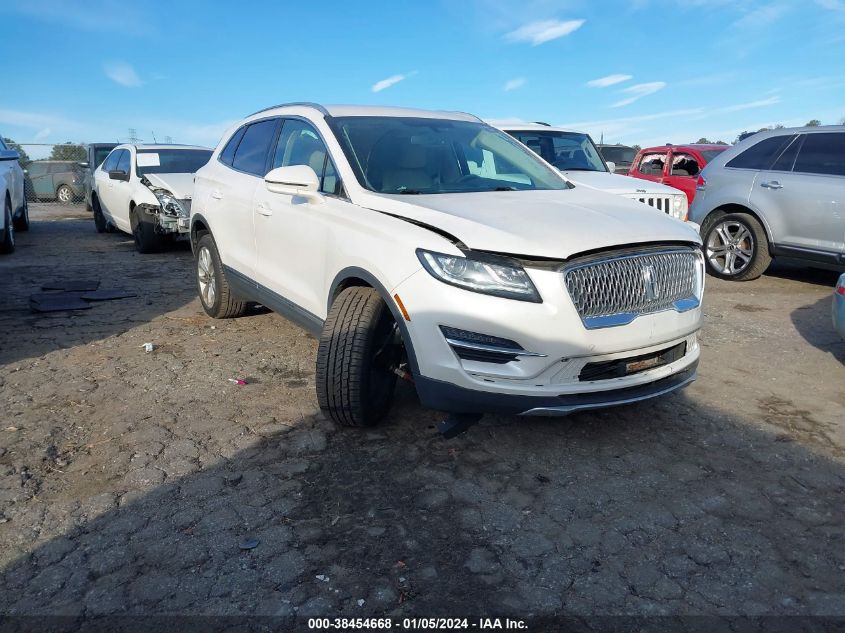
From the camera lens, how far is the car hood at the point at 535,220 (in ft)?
9.87

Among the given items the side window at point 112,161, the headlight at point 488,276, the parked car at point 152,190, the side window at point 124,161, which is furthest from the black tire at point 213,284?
the side window at point 112,161

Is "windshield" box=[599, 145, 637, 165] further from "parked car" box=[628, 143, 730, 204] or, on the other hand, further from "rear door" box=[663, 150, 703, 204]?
"rear door" box=[663, 150, 703, 204]

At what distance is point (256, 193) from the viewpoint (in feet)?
15.5

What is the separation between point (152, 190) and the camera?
973 centimetres

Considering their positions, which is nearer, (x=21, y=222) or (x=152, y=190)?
(x=152, y=190)

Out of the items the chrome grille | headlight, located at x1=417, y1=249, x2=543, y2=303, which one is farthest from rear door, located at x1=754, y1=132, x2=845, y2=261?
headlight, located at x1=417, y1=249, x2=543, y2=303

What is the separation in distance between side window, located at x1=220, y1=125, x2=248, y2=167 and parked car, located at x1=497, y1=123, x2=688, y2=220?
385cm

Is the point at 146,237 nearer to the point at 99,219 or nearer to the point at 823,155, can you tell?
the point at 99,219

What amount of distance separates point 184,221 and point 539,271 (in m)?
7.49

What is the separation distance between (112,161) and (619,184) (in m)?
8.73

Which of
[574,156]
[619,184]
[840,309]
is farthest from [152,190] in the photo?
[840,309]

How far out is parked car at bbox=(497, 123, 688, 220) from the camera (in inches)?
312

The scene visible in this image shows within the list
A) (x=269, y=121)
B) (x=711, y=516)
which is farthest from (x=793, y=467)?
(x=269, y=121)

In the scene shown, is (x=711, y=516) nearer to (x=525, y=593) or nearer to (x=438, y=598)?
(x=525, y=593)
